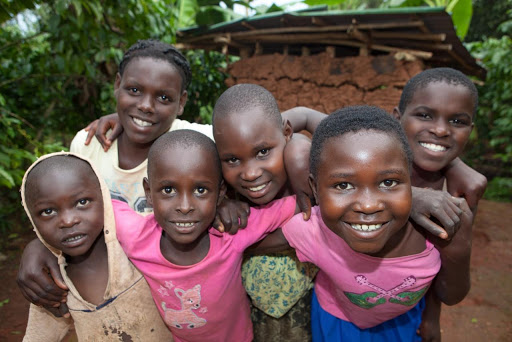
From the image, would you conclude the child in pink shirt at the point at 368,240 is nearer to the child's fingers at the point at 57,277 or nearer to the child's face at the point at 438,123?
the child's face at the point at 438,123

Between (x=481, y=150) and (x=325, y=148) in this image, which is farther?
(x=481, y=150)

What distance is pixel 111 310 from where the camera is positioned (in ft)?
4.90

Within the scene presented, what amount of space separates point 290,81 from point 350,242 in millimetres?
4118

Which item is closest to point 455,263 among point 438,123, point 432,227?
point 432,227

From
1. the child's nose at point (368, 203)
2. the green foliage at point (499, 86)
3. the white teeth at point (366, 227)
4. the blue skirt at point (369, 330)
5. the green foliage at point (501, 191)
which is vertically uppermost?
the child's nose at point (368, 203)

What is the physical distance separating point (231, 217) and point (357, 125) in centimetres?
63

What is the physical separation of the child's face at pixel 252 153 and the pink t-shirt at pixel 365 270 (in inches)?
7.8

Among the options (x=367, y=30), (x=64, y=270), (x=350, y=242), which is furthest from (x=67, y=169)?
(x=367, y=30)

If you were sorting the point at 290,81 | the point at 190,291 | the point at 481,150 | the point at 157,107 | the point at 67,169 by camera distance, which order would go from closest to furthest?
the point at 67,169, the point at 190,291, the point at 157,107, the point at 290,81, the point at 481,150

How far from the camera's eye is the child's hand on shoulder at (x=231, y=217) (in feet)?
4.79

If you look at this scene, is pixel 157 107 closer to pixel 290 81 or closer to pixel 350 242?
pixel 350 242

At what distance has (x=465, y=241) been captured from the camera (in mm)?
1229

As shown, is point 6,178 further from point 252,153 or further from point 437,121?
point 437,121

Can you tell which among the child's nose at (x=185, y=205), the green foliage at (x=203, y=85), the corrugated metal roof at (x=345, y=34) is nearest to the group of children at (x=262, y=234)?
the child's nose at (x=185, y=205)
